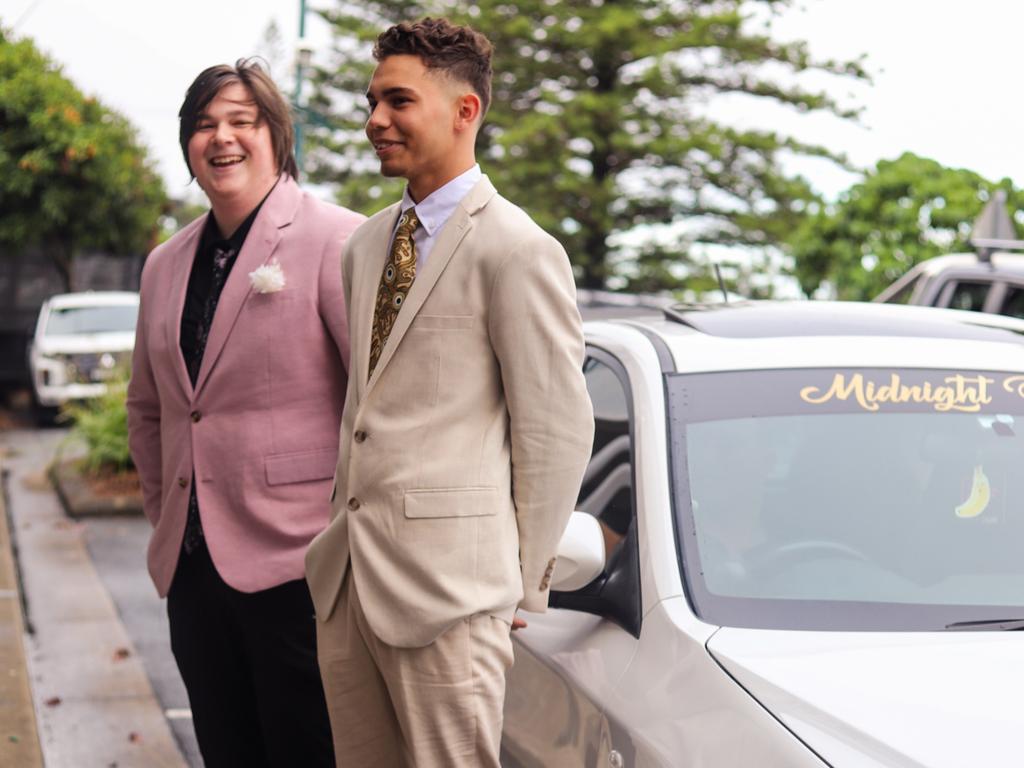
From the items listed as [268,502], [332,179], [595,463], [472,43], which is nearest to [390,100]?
[472,43]

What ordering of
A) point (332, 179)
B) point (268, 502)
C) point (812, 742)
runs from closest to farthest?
point (812, 742) < point (268, 502) < point (332, 179)

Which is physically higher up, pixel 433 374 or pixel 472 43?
pixel 472 43

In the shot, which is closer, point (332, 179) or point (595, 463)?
point (595, 463)

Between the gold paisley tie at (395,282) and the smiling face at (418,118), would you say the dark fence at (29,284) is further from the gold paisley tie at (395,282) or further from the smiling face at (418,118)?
the smiling face at (418,118)

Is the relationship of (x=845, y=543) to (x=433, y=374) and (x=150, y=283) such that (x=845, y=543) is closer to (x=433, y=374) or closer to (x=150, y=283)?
(x=433, y=374)

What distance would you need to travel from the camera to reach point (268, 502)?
308 cm

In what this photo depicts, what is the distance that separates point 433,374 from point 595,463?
4.46 feet

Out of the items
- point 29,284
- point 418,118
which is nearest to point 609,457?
point 418,118

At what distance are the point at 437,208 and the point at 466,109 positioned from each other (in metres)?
0.18

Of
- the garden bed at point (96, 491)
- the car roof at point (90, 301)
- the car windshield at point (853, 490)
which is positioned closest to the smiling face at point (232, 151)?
the car windshield at point (853, 490)

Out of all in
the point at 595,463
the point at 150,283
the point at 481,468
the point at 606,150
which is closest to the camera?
the point at 481,468

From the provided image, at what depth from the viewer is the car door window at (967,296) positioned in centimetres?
777

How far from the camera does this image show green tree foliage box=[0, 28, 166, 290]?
23.3 m

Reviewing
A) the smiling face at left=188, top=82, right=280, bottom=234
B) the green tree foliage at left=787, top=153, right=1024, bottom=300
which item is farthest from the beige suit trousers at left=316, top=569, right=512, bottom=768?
the green tree foliage at left=787, top=153, right=1024, bottom=300
